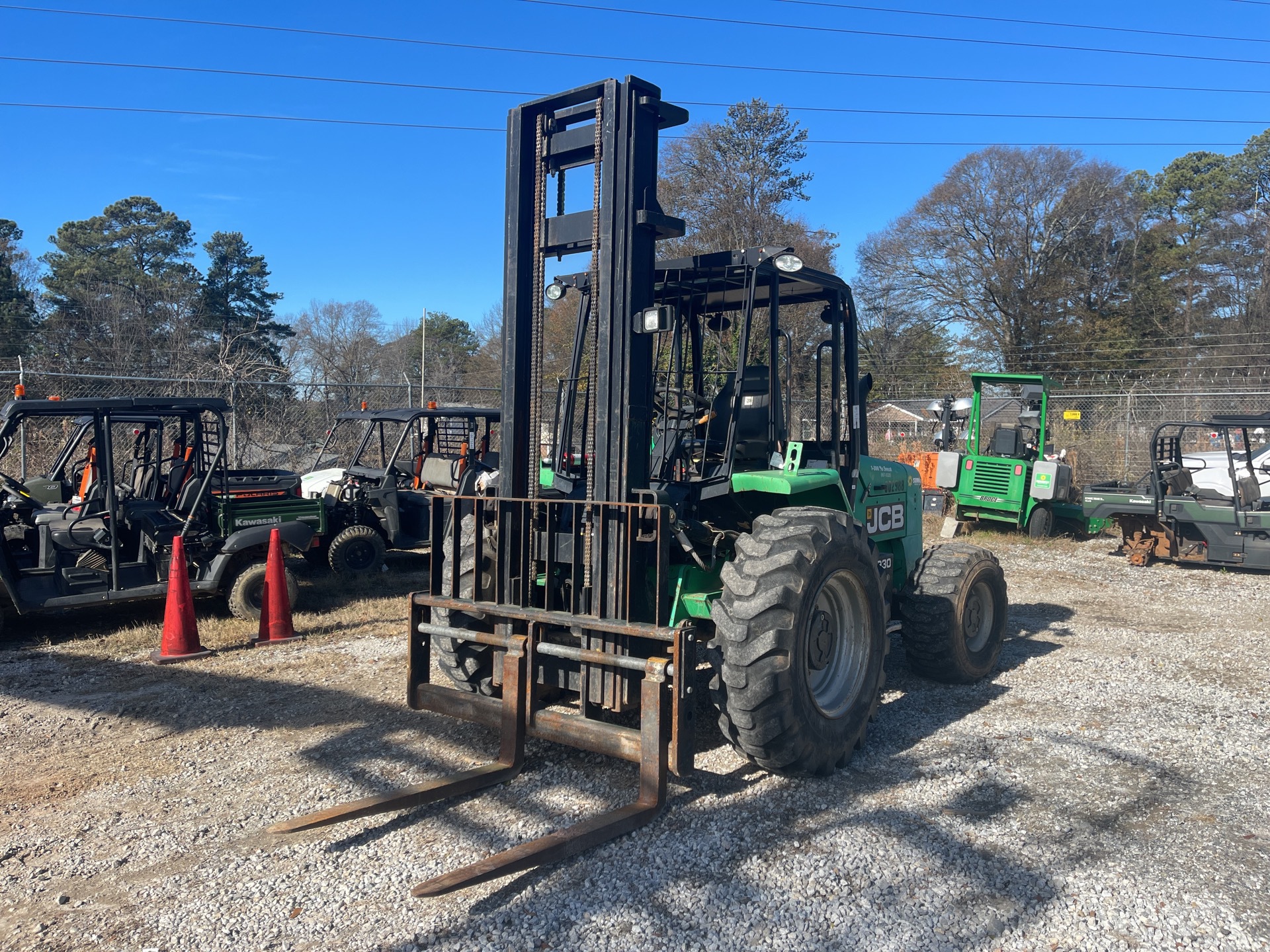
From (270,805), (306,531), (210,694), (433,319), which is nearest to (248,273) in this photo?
(433,319)

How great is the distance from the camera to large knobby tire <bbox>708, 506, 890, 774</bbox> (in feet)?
13.3

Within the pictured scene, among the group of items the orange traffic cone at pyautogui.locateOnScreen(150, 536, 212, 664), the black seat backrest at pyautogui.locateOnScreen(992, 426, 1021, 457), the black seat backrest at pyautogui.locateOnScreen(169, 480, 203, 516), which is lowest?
the orange traffic cone at pyautogui.locateOnScreen(150, 536, 212, 664)

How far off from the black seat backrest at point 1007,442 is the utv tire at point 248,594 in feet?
37.2

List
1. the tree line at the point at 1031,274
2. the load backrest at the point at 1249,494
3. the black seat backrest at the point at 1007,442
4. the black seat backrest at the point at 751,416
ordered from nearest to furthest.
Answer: the black seat backrest at the point at 751,416 < the load backrest at the point at 1249,494 < the black seat backrest at the point at 1007,442 < the tree line at the point at 1031,274

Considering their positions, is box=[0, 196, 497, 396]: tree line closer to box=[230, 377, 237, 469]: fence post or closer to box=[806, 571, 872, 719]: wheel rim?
box=[230, 377, 237, 469]: fence post

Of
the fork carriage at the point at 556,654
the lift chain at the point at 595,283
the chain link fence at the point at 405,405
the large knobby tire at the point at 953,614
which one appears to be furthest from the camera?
the chain link fence at the point at 405,405

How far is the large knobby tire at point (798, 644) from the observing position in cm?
406

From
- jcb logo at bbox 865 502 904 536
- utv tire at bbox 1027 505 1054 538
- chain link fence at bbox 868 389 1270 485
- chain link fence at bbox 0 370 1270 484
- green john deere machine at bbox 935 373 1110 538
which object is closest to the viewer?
jcb logo at bbox 865 502 904 536

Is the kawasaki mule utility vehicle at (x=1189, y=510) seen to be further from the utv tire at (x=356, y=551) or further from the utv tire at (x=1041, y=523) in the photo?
the utv tire at (x=356, y=551)

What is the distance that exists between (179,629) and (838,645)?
5111mm

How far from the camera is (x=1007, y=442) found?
14.8 meters

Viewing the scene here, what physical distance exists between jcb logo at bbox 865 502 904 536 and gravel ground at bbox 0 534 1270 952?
3.58ft

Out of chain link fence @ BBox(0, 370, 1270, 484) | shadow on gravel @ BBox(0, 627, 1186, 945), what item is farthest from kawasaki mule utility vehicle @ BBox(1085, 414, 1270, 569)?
shadow on gravel @ BBox(0, 627, 1186, 945)

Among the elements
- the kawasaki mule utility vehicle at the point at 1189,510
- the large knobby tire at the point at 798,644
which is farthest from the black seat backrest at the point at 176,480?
the kawasaki mule utility vehicle at the point at 1189,510
